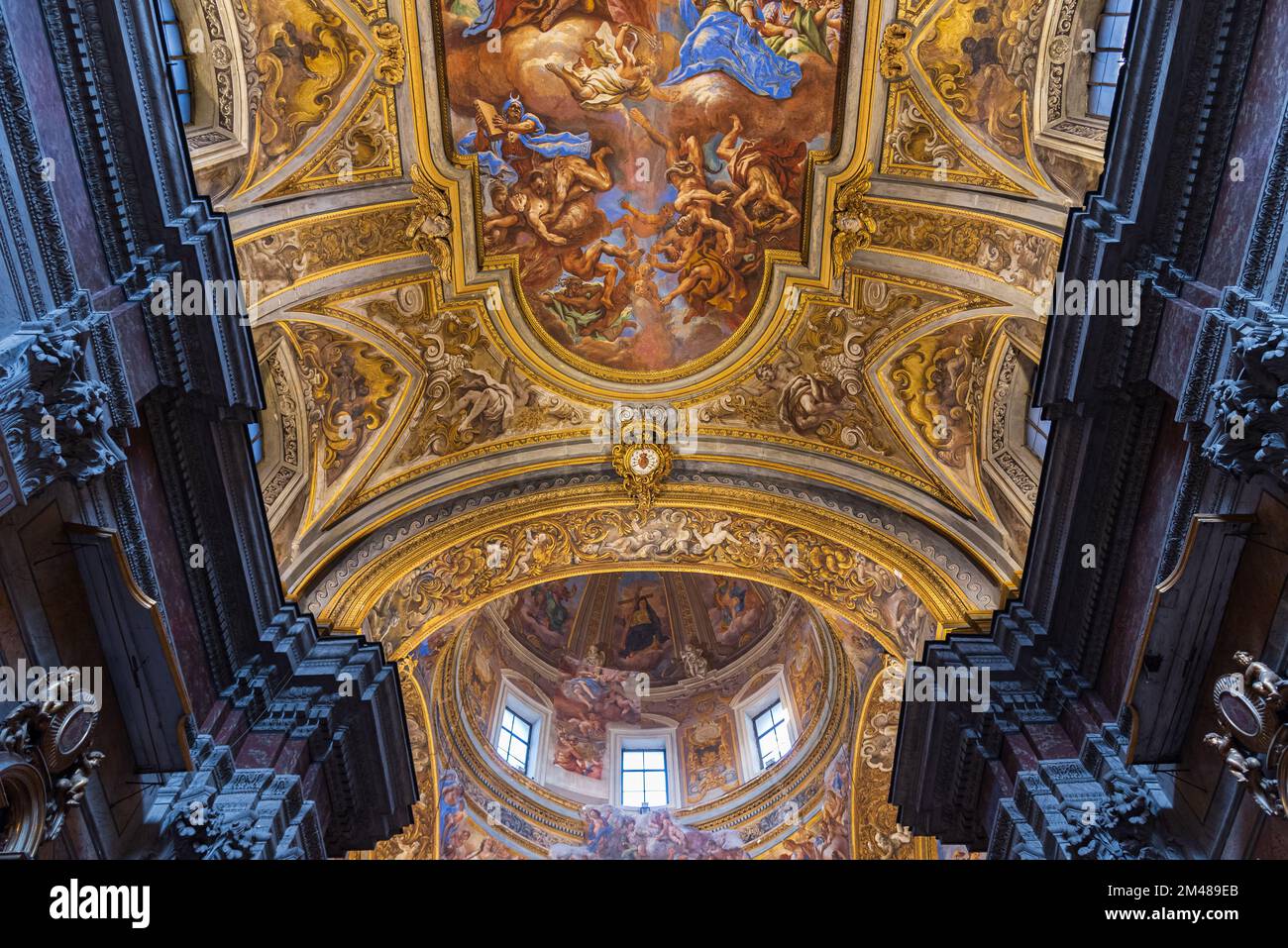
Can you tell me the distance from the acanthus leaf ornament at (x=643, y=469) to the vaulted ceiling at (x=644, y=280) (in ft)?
0.61

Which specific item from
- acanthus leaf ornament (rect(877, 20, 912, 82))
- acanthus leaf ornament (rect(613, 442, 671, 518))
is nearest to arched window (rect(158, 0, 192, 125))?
acanthus leaf ornament (rect(613, 442, 671, 518))

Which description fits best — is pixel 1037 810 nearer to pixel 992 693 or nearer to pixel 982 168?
pixel 992 693

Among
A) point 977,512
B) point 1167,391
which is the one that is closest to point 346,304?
point 977,512

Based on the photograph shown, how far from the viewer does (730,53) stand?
1405 cm

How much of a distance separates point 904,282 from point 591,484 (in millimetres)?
5716

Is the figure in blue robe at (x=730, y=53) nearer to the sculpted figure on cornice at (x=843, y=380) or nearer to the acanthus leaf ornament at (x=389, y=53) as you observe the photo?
the sculpted figure on cornice at (x=843, y=380)

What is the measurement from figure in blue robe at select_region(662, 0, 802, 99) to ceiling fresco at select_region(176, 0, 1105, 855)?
41mm

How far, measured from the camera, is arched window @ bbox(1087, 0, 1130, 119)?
37.7 ft

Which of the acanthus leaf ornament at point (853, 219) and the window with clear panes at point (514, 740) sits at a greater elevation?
the acanthus leaf ornament at point (853, 219)

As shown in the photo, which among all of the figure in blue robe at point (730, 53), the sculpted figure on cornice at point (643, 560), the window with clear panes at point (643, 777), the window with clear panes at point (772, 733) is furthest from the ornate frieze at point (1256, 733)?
the window with clear panes at point (643, 777)

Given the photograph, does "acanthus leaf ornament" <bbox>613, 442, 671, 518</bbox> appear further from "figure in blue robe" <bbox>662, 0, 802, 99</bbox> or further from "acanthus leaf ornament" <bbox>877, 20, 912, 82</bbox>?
"acanthus leaf ornament" <bbox>877, 20, 912, 82</bbox>

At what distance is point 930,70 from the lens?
1320cm

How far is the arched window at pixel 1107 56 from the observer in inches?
452

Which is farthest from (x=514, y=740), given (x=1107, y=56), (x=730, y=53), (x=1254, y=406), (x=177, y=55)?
(x=1254, y=406)
